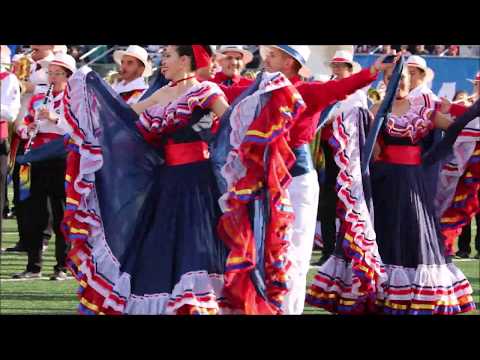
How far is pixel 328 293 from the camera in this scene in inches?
361

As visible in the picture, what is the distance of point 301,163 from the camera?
8086 millimetres

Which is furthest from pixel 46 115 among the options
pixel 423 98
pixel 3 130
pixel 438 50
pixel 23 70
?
pixel 438 50

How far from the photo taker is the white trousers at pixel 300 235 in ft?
25.6

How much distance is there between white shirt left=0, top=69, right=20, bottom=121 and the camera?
10883 millimetres

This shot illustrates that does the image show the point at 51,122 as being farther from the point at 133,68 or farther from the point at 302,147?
the point at 302,147

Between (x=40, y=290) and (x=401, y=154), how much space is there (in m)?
2.91

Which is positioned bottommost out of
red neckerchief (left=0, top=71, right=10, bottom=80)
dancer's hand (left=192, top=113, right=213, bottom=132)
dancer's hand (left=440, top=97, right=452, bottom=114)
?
dancer's hand (left=192, top=113, right=213, bottom=132)

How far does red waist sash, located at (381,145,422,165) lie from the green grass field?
118 cm

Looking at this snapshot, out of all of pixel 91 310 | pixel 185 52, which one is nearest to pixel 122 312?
pixel 91 310

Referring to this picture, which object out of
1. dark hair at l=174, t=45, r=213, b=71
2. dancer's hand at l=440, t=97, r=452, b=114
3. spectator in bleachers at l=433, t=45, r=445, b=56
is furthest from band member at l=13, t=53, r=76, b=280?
spectator in bleachers at l=433, t=45, r=445, b=56

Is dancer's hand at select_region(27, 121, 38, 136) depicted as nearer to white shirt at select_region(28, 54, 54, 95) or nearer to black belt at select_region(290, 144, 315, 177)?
white shirt at select_region(28, 54, 54, 95)

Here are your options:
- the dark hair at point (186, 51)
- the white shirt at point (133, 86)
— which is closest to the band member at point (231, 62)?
the white shirt at point (133, 86)
